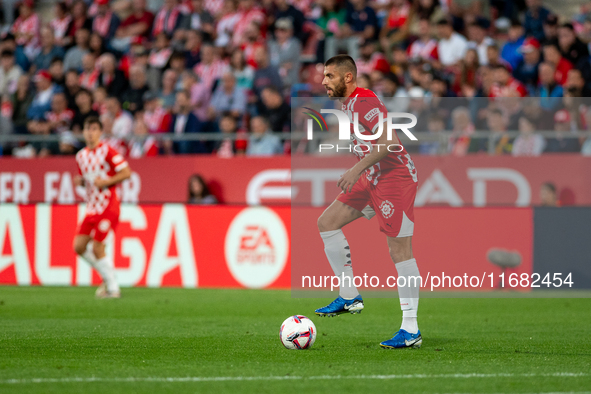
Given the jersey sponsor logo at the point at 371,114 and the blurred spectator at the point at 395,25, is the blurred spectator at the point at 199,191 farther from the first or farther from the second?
the jersey sponsor logo at the point at 371,114

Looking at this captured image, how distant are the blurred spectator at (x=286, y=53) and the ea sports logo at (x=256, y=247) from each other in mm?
3688

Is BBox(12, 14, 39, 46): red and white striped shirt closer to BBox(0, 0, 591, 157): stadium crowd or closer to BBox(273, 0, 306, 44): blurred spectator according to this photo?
BBox(0, 0, 591, 157): stadium crowd

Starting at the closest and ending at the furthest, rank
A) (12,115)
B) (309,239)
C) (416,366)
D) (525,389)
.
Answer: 1. (525,389)
2. (416,366)
3. (309,239)
4. (12,115)

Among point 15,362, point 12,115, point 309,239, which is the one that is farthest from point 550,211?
point 12,115

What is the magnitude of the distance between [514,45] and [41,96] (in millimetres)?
9928

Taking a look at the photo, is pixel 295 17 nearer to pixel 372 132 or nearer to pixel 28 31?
pixel 28 31

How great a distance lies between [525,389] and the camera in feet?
16.0

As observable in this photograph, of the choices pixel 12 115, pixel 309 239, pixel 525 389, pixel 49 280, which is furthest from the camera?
pixel 12 115

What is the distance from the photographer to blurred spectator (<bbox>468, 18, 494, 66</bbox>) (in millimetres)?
14320

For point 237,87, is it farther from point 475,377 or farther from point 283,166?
point 475,377

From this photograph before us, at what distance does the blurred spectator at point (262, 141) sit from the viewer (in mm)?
13898

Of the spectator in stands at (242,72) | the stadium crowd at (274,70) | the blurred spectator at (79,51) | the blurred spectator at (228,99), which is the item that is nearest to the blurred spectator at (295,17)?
the stadium crowd at (274,70)

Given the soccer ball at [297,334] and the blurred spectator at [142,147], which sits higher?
the blurred spectator at [142,147]

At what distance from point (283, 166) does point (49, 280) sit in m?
4.30
